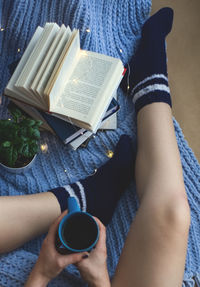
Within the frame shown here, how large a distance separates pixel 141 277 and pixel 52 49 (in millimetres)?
617

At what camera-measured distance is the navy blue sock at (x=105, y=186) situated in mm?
853

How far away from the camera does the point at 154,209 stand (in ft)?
2.38

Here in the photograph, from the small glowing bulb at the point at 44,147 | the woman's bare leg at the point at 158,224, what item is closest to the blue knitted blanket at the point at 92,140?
the small glowing bulb at the point at 44,147

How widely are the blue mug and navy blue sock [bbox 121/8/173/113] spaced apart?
0.48m

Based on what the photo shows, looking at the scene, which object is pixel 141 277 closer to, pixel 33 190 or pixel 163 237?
pixel 163 237

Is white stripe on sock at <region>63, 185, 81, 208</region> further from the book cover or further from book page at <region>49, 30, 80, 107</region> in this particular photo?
book page at <region>49, 30, 80, 107</region>

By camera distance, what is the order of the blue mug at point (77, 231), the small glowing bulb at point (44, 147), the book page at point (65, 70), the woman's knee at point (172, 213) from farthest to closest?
the small glowing bulb at point (44, 147) < the book page at point (65, 70) < the woman's knee at point (172, 213) < the blue mug at point (77, 231)

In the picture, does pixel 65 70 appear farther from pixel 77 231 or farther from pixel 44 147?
pixel 77 231

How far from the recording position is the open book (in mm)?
798

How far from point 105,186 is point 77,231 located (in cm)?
29

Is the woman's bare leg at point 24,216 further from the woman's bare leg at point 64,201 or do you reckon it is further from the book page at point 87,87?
the book page at point 87,87

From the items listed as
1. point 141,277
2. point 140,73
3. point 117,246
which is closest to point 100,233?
point 141,277

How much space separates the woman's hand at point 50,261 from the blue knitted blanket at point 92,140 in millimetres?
147

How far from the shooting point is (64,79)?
2.77 feet
